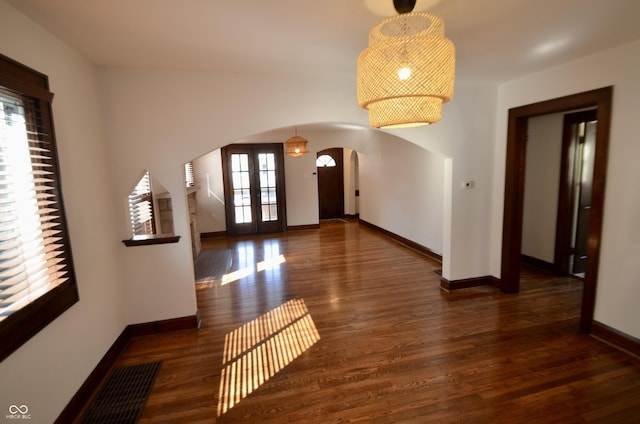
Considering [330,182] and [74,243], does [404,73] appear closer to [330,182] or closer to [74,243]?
[74,243]

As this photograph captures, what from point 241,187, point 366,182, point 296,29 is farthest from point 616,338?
point 241,187

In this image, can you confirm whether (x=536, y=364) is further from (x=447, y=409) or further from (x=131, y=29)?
(x=131, y=29)

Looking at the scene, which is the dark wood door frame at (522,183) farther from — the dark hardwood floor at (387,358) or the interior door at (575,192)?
the interior door at (575,192)

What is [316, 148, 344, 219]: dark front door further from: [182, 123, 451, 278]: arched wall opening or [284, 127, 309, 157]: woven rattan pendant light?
[284, 127, 309, 157]: woven rattan pendant light

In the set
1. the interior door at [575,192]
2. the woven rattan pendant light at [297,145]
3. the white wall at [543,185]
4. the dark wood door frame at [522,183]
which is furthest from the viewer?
the woven rattan pendant light at [297,145]

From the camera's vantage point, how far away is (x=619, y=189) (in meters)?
2.66

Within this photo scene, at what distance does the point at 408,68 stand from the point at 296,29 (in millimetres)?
1172

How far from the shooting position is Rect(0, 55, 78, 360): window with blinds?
1.62 meters

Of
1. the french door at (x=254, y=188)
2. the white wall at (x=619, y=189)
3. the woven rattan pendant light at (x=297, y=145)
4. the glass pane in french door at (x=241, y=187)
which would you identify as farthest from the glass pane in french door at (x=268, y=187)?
the white wall at (x=619, y=189)

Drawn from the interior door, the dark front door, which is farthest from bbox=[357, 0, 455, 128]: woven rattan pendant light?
the dark front door

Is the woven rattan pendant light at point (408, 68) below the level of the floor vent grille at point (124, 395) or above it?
above

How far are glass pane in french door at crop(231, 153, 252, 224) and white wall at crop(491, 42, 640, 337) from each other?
631 centimetres

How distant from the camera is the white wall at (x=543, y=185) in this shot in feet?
14.7

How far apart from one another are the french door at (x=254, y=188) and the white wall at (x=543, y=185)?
5.22 m
